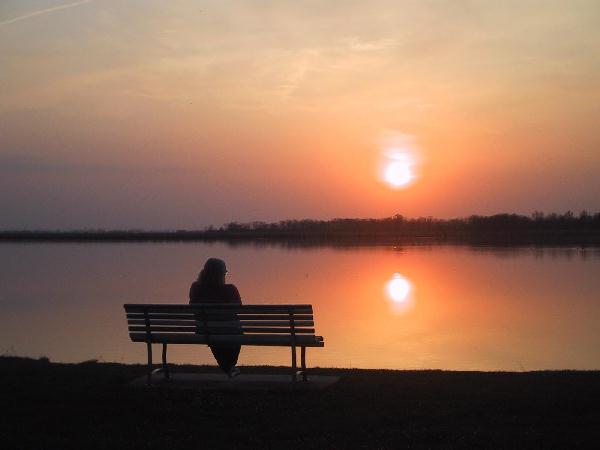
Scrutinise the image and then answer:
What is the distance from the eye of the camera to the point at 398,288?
1273 inches

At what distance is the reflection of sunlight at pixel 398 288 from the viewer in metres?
28.3

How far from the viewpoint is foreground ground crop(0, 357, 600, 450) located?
591 cm

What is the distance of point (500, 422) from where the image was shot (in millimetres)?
6277

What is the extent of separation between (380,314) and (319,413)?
16.8m

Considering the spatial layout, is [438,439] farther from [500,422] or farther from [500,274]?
[500,274]

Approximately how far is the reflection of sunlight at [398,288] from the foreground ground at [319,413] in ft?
64.5

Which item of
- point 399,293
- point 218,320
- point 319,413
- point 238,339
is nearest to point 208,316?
point 218,320

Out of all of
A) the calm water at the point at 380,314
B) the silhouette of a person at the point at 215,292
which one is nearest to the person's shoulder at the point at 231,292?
the silhouette of a person at the point at 215,292

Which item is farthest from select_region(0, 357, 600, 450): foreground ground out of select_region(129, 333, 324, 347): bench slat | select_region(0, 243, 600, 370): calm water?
select_region(0, 243, 600, 370): calm water

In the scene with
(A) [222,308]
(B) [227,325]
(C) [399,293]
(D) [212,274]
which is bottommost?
(C) [399,293]

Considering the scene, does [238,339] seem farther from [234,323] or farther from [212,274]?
[212,274]

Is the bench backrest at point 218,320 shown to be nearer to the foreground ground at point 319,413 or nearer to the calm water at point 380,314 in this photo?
the foreground ground at point 319,413

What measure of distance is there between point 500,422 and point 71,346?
13327mm

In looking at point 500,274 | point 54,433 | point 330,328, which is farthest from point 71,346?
point 500,274
